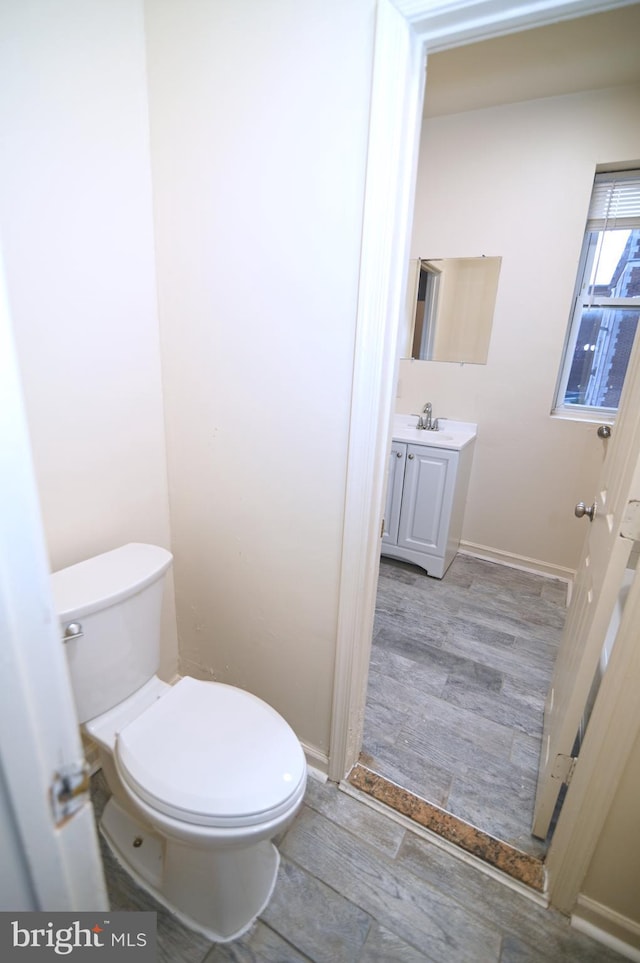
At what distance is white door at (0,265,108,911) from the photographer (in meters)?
0.33

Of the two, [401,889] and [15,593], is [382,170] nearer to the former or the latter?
[15,593]

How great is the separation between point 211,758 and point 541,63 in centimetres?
289

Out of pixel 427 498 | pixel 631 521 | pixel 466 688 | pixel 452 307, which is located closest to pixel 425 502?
pixel 427 498

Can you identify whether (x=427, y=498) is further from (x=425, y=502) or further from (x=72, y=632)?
(x=72, y=632)

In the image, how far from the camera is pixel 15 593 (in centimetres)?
35

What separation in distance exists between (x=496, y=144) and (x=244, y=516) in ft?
8.21

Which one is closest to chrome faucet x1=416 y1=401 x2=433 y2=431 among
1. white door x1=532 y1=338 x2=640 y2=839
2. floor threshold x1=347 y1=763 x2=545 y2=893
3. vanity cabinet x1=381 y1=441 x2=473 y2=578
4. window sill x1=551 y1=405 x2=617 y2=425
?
vanity cabinet x1=381 y1=441 x2=473 y2=578

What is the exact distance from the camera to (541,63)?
1.88m

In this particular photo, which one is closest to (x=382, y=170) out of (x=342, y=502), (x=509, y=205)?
(x=342, y=502)

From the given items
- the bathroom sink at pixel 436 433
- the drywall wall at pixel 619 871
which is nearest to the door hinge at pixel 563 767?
the drywall wall at pixel 619 871

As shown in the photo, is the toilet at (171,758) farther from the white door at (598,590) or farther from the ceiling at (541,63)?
the ceiling at (541,63)

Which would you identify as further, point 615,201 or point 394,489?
point 394,489

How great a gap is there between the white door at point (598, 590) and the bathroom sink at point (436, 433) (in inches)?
47.5

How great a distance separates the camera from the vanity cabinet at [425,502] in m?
2.51
